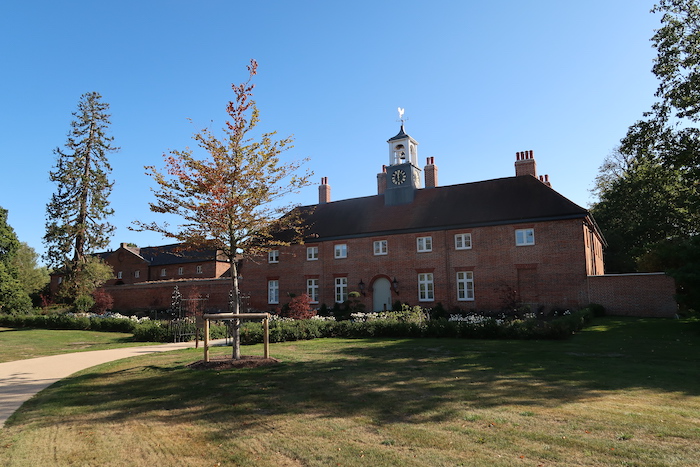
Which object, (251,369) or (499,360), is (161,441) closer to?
(251,369)

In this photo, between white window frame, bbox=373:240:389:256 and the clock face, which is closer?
white window frame, bbox=373:240:389:256

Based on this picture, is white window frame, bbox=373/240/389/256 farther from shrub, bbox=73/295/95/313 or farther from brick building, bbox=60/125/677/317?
shrub, bbox=73/295/95/313

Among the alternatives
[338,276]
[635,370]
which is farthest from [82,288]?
[635,370]

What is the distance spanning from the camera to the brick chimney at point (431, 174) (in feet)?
114

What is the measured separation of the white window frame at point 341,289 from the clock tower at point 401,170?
6.46m

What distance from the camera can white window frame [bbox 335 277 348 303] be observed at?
106 ft

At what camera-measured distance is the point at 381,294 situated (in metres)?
31.2

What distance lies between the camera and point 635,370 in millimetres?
10195

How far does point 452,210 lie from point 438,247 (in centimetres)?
279

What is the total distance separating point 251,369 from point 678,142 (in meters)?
21.6

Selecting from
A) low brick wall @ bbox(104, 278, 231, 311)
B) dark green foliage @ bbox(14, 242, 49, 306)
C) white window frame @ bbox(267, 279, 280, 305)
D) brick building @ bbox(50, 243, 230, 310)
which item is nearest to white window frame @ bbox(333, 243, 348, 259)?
white window frame @ bbox(267, 279, 280, 305)

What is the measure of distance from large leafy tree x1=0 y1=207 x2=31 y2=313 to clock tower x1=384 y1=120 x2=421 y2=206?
27435 mm

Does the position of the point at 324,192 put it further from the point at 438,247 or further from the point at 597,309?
the point at 597,309

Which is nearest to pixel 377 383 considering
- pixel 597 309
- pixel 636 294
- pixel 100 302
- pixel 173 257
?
pixel 597 309
